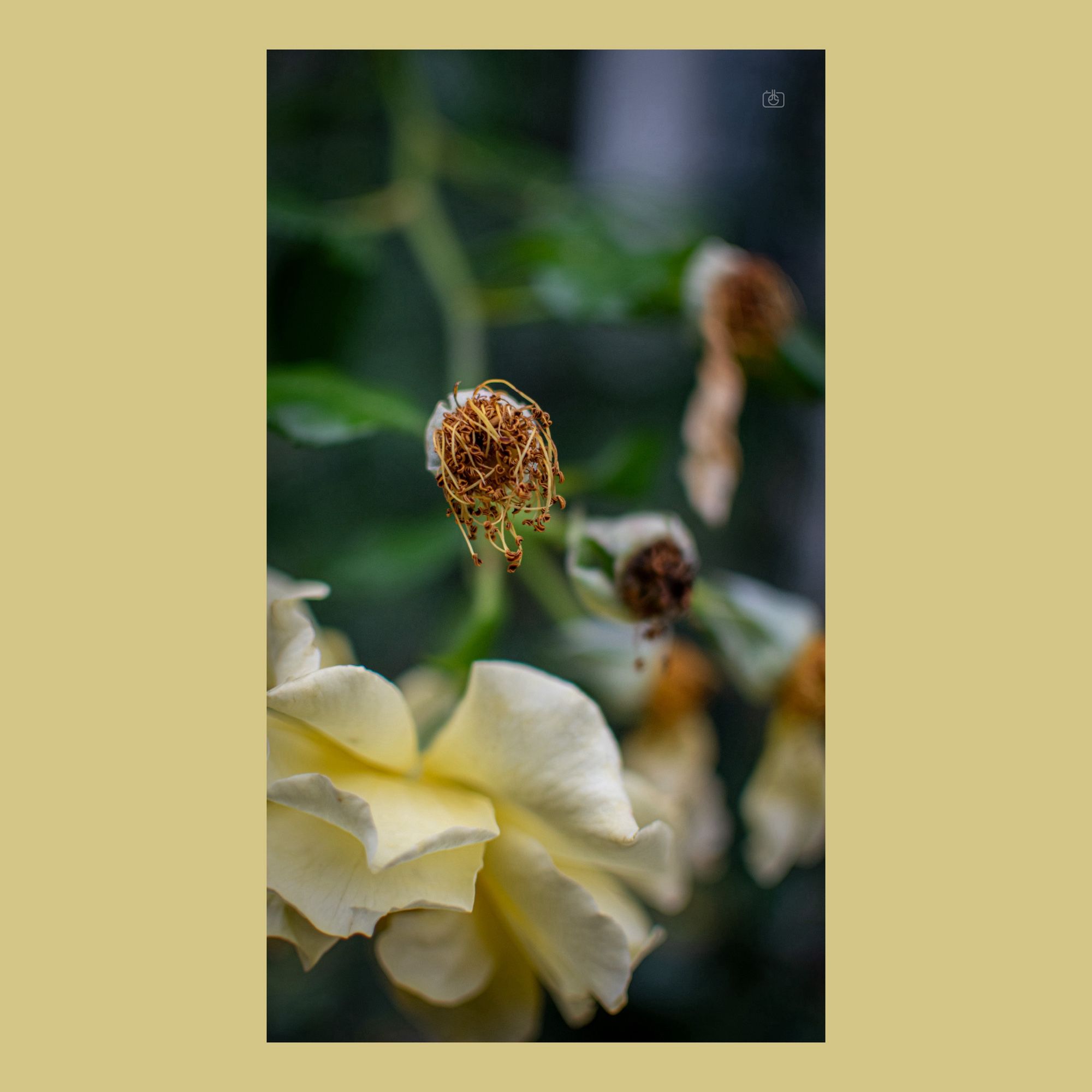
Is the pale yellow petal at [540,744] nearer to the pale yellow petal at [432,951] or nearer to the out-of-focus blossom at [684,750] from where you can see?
the pale yellow petal at [432,951]

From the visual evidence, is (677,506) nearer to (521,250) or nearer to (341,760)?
(521,250)

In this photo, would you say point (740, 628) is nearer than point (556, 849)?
No

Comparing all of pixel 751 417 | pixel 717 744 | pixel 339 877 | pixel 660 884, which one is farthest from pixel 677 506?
pixel 339 877

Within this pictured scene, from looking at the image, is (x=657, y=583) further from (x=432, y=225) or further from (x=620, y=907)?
(x=432, y=225)

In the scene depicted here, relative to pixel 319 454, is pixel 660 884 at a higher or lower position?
lower

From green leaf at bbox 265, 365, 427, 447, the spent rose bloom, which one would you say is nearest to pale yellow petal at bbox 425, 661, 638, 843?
the spent rose bloom

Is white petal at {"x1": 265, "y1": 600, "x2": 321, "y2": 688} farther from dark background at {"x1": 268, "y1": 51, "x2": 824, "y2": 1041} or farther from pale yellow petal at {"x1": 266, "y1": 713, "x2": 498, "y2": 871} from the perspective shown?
dark background at {"x1": 268, "y1": 51, "x2": 824, "y2": 1041}

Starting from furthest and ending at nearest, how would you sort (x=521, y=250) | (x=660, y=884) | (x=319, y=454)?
(x=319, y=454) → (x=521, y=250) → (x=660, y=884)

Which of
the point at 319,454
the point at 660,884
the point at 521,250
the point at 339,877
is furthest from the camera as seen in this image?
the point at 319,454
